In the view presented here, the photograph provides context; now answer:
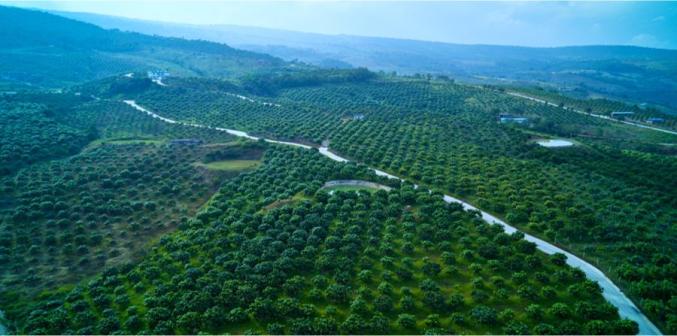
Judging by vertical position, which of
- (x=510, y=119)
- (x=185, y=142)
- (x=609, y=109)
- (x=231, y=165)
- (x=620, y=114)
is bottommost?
(x=231, y=165)

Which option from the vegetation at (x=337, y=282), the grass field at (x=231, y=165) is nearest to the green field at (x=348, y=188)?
the vegetation at (x=337, y=282)

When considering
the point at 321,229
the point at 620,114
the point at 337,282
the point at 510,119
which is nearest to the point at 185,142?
the point at 321,229

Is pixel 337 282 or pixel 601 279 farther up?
pixel 601 279

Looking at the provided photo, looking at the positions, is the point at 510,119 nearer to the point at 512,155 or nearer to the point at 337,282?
the point at 512,155

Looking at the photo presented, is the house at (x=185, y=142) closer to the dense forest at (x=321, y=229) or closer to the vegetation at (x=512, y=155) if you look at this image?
the dense forest at (x=321, y=229)

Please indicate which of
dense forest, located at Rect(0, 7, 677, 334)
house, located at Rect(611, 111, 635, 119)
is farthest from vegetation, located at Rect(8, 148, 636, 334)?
house, located at Rect(611, 111, 635, 119)

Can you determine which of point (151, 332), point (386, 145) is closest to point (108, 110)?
point (386, 145)
